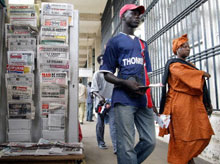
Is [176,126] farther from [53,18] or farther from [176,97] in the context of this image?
[53,18]

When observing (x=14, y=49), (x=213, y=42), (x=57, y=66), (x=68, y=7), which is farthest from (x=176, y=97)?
(x=14, y=49)

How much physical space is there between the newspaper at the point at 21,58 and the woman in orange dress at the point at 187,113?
1.63 meters

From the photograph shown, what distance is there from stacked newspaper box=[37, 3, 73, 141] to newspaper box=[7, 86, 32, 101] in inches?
5.4

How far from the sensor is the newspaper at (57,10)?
249 centimetres

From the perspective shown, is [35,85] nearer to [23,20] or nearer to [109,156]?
[23,20]

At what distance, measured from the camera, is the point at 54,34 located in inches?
97.1

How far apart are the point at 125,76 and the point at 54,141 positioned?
3.78 feet

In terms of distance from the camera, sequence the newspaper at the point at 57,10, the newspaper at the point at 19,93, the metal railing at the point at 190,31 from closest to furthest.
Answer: the newspaper at the point at 19,93, the newspaper at the point at 57,10, the metal railing at the point at 190,31

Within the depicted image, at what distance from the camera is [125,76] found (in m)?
1.85

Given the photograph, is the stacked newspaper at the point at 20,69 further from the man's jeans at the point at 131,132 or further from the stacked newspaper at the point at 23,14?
the man's jeans at the point at 131,132

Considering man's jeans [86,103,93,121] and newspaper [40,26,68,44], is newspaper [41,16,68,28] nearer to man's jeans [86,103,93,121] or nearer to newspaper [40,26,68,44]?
newspaper [40,26,68,44]

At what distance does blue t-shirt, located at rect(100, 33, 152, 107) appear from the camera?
1.82 m

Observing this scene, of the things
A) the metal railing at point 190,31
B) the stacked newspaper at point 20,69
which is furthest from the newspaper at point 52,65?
the metal railing at point 190,31

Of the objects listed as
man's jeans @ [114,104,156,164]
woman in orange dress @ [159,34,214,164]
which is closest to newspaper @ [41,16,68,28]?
man's jeans @ [114,104,156,164]
